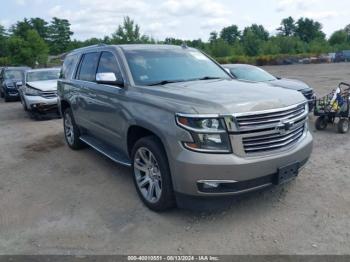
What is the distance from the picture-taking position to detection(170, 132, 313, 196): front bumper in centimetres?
354

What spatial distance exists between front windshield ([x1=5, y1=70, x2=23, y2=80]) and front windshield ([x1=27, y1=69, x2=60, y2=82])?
6116mm

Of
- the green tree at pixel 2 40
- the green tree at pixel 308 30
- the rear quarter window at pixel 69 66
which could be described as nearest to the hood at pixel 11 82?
the rear quarter window at pixel 69 66

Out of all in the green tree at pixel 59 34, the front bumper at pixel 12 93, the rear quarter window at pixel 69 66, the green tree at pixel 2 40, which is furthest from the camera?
the green tree at pixel 59 34

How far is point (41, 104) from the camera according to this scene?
1140 centimetres

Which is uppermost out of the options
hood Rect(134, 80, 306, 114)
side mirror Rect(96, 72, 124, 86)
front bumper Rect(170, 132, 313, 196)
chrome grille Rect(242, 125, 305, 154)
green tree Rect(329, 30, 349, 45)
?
green tree Rect(329, 30, 349, 45)

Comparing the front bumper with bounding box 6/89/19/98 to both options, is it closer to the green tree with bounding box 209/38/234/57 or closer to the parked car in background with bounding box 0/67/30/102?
the parked car in background with bounding box 0/67/30/102

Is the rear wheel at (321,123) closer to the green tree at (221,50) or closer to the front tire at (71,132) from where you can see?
the front tire at (71,132)

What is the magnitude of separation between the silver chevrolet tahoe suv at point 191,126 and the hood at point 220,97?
10 mm

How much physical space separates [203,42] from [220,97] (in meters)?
89.2

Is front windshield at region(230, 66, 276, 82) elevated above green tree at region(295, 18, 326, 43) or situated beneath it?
situated beneath

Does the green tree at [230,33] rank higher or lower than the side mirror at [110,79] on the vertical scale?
higher

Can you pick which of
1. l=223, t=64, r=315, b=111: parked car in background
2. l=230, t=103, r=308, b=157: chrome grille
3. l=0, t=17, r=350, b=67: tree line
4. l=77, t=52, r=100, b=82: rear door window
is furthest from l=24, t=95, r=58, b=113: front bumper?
l=0, t=17, r=350, b=67: tree line

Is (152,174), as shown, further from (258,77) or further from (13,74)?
(13,74)

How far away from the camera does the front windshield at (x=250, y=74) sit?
35.0 feet
